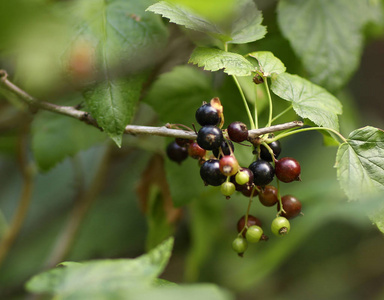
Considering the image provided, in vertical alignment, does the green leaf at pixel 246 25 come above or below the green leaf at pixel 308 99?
above

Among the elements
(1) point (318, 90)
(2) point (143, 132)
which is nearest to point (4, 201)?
(2) point (143, 132)

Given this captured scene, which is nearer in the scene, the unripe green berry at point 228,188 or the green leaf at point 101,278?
the green leaf at point 101,278

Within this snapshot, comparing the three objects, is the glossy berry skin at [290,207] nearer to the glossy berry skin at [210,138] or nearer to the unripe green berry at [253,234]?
the unripe green berry at [253,234]

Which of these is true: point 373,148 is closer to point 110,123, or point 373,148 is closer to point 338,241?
point 110,123

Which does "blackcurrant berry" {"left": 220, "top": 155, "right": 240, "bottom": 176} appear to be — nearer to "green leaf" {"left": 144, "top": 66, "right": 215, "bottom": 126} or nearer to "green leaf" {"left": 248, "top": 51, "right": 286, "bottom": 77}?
"green leaf" {"left": 248, "top": 51, "right": 286, "bottom": 77}

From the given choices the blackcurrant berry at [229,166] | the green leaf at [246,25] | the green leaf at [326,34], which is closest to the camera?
the blackcurrant berry at [229,166]

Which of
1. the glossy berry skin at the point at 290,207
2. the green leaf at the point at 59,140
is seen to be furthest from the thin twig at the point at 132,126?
the green leaf at the point at 59,140

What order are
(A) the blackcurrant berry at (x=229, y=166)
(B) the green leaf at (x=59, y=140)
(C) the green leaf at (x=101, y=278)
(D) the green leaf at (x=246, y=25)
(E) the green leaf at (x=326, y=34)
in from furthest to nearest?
1. (B) the green leaf at (x=59, y=140)
2. (E) the green leaf at (x=326, y=34)
3. (D) the green leaf at (x=246, y=25)
4. (A) the blackcurrant berry at (x=229, y=166)
5. (C) the green leaf at (x=101, y=278)

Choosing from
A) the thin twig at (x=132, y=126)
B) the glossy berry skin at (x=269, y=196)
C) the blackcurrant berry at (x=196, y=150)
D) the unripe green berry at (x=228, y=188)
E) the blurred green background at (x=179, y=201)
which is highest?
the thin twig at (x=132, y=126)
